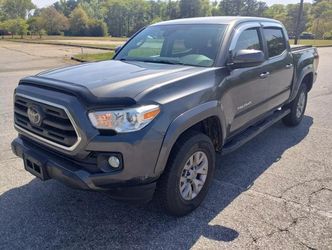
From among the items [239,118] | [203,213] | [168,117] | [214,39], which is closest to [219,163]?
[239,118]

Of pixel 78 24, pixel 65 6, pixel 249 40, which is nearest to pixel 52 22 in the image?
pixel 78 24

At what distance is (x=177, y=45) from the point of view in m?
4.09

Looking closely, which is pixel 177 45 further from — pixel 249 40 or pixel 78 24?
pixel 78 24

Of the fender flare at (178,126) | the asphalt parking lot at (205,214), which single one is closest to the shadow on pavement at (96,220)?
the asphalt parking lot at (205,214)

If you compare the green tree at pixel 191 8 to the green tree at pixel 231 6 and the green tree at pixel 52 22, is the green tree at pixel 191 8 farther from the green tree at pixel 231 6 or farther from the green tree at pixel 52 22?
the green tree at pixel 52 22

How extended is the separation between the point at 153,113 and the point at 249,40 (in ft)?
7.23

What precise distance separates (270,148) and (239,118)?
140 centimetres

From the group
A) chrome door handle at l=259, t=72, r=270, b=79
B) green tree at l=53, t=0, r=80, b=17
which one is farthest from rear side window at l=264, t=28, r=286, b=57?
green tree at l=53, t=0, r=80, b=17

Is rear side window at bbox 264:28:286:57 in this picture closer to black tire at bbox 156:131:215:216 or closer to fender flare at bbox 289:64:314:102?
fender flare at bbox 289:64:314:102

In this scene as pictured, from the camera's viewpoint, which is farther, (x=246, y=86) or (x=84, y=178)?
(x=246, y=86)

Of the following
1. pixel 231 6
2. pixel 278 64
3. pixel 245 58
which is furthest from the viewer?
pixel 231 6

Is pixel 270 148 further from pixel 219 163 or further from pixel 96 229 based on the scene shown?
pixel 96 229

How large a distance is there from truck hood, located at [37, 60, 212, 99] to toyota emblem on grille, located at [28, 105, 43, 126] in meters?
0.33

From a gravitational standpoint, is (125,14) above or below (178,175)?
above
